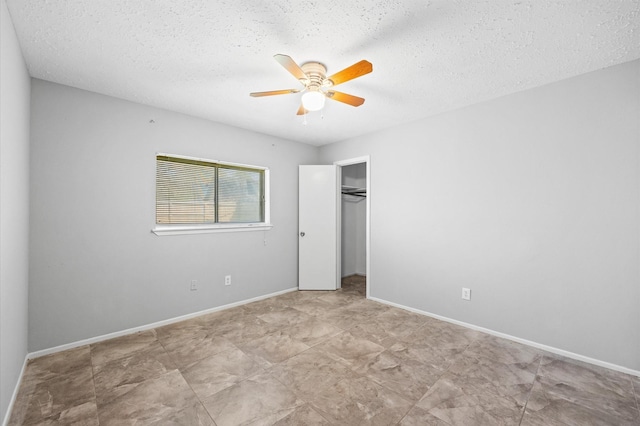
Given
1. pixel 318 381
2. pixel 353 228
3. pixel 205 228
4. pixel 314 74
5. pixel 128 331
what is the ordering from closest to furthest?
pixel 318 381, pixel 314 74, pixel 128 331, pixel 205 228, pixel 353 228

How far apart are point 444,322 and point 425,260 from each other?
2.41 feet

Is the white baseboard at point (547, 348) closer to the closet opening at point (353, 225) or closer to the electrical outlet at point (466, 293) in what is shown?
the electrical outlet at point (466, 293)

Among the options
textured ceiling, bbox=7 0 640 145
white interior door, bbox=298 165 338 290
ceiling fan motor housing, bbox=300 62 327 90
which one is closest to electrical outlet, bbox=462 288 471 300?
white interior door, bbox=298 165 338 290

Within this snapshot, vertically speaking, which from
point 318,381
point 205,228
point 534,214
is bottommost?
point 318,381

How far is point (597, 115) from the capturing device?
88.9 inches

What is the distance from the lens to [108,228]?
2705mm

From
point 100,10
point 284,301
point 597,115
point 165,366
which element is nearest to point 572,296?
point 597,115

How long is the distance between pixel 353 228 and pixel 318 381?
381cm

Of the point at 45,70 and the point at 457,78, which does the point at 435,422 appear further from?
the point at 45,70

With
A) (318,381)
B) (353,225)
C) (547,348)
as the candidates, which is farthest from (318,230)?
(547,348)

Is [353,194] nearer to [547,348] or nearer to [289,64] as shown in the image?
[547,348]

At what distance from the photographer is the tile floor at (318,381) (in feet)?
5.51

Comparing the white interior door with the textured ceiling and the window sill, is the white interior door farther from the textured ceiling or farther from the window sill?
the textured ceiling

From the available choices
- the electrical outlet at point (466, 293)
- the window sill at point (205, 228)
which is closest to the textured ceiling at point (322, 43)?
the window sill at point (205, 228)
